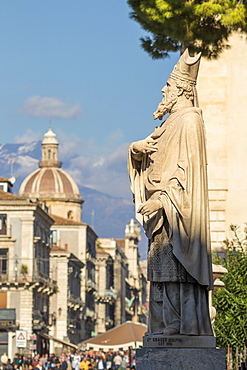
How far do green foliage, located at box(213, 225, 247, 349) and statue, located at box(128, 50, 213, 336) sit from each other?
875cm

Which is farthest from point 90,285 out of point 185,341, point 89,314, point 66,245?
point 185,341

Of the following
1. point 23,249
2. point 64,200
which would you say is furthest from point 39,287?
point 64,200

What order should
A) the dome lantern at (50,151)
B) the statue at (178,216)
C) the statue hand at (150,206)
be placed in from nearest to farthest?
the statue at (178,216)
the statue hand at (150,206)
the dome lantern at (50,151)

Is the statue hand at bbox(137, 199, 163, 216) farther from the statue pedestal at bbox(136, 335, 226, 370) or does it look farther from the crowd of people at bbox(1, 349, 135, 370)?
the crowd of people at bbox(1, 349, 135, 370)

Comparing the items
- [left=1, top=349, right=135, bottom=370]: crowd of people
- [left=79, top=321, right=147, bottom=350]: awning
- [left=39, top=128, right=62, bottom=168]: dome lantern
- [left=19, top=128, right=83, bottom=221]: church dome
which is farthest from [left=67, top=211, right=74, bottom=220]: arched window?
[left=79, top=321, right=147, bottom=350]: awning

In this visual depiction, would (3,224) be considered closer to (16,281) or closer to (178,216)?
(16,281)

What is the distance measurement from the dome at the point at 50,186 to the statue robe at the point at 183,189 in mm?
113081

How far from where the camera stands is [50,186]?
12306cm

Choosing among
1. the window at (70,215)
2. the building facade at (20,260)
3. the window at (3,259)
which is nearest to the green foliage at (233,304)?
the building facade at (20,260)

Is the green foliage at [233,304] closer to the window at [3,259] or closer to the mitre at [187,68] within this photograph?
the mitre at [187,68]

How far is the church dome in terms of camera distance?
121688mm

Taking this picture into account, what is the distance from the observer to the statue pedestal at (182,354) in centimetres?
738

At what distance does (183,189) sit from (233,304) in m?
9.33

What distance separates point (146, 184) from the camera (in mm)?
8195
